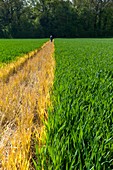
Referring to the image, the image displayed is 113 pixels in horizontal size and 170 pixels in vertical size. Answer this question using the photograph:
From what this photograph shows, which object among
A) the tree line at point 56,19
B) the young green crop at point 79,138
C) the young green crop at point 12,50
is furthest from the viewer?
the tree line at point 56,19

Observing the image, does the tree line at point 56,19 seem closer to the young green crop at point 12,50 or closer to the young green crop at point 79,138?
the young green crop at point 12,50

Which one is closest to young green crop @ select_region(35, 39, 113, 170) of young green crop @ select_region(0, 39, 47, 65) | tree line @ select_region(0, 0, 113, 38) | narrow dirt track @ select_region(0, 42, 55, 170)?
narrow dirt track @ select_region(0, 42, 55, 170)

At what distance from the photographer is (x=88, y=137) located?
7.84 ft

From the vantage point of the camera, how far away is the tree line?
6125 cm

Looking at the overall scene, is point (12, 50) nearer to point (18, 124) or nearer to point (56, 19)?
point (18, 124)

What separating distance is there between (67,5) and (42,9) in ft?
21.2

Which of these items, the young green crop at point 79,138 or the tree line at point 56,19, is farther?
the tree line at point 56,19

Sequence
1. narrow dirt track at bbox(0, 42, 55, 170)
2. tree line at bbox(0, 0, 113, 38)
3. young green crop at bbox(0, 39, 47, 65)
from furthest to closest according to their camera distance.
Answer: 1. tree line at bbox(0, 0, 113, 38)
2. young green crop at bbox(0, 39, 47, 65)
3. narrow dirt track at bbox(0, 42, 55, 170)

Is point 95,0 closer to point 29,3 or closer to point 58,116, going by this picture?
point 29,3

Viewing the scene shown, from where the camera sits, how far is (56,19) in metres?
63.3

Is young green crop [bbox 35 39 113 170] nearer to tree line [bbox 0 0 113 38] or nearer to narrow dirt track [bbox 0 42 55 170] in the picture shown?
narrow dirt track [bbox 0 42 55 170]

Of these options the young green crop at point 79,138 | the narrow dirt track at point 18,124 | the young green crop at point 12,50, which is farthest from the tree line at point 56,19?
the young green crop at point 79,138

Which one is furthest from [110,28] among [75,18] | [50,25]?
[50,25]

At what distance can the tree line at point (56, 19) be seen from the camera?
201ft
